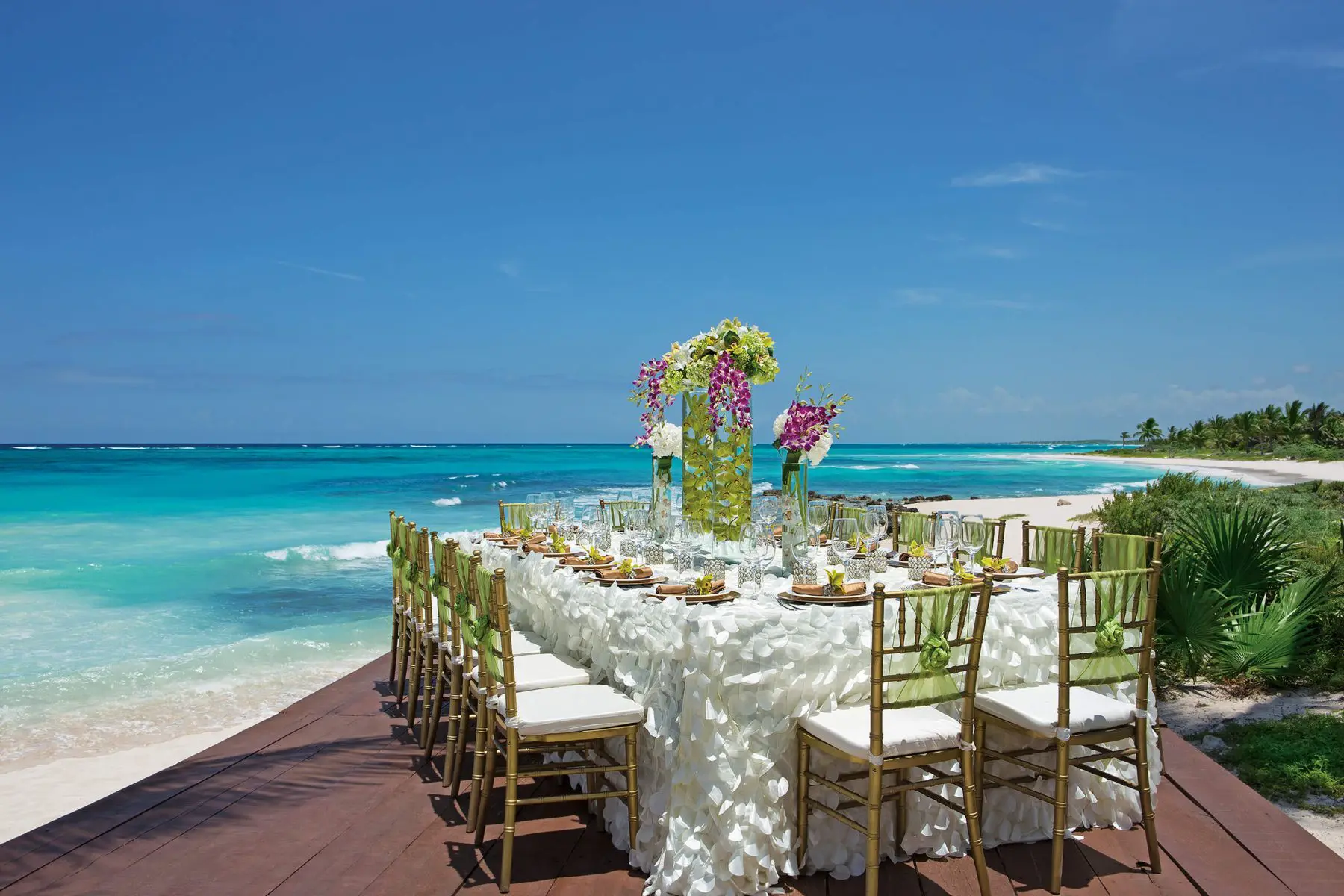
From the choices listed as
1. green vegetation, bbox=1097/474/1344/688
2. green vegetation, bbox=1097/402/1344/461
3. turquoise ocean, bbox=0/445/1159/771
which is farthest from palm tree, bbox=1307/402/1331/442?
green vegetation, bbox=1097/474/1344/688

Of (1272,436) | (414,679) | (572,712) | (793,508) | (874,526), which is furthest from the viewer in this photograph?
(1272,436)

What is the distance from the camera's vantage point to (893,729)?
259 cm

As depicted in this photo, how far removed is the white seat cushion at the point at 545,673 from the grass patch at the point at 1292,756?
10.4 ft

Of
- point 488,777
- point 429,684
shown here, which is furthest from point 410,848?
point 429,684

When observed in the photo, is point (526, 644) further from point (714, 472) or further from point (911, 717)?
point (911, 717)

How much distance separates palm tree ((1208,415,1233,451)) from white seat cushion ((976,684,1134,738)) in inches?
2363

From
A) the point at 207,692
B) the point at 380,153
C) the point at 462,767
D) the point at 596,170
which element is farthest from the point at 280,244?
the point at 462,767

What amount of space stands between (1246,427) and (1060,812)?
201 feet

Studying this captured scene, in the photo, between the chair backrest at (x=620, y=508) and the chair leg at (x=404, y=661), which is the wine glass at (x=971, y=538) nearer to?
the chair backrest at (x=620, y=508)

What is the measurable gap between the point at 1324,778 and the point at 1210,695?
4.52ft

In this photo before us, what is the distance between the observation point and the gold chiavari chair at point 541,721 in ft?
9.27

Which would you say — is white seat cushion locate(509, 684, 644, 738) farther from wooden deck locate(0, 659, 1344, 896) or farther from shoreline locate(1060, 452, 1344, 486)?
shoreline locate(1060, 452, 1344, 486)

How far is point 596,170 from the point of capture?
16578 mm

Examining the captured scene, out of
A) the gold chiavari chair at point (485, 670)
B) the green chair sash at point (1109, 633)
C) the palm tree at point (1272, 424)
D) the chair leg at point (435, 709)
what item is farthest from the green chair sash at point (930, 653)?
the palm tree at point (1272, 424)
